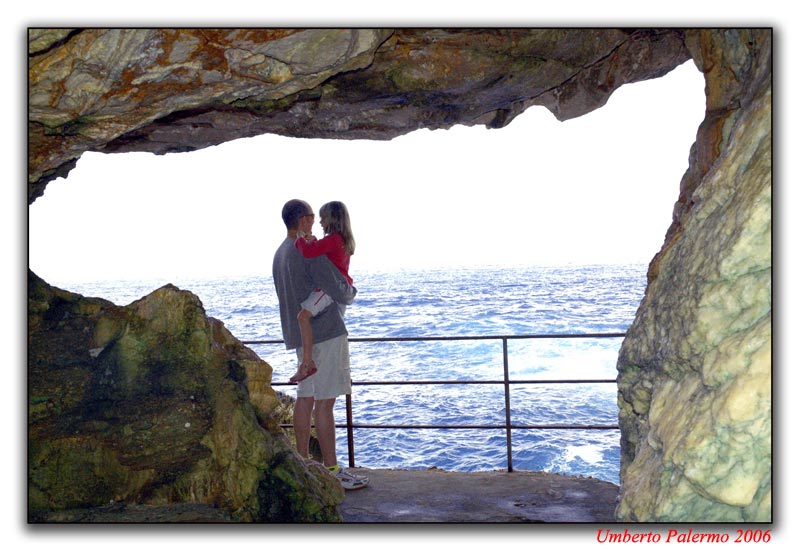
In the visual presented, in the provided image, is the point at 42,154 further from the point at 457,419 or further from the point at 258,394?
the point at 457,419

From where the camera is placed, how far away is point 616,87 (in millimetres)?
3990

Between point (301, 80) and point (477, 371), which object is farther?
point (477, 371)

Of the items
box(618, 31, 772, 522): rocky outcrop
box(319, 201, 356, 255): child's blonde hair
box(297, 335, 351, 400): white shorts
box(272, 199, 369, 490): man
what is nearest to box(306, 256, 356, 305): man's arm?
box(272, 199, 369, 490): man

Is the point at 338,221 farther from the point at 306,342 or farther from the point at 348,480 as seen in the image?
the point at 348,480

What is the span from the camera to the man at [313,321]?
3604mm

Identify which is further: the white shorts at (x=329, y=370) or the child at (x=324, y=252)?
the white shorts at (x=329, y=370)

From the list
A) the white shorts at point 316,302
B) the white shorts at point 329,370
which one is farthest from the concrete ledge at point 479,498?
the white shorts at point 316,302

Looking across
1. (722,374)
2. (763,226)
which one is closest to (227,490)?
(722,374)

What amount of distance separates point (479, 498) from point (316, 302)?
1.35 metres

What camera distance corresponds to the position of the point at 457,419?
1706cm

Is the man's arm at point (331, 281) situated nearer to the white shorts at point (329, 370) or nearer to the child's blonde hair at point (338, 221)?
the child's blonde hair at point (338, 221)

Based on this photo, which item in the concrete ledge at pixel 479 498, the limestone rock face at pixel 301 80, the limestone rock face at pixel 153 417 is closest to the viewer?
the limestone rock face at pixel 301 80

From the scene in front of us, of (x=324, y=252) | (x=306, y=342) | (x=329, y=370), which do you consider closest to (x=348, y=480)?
(x=329, y=370)
